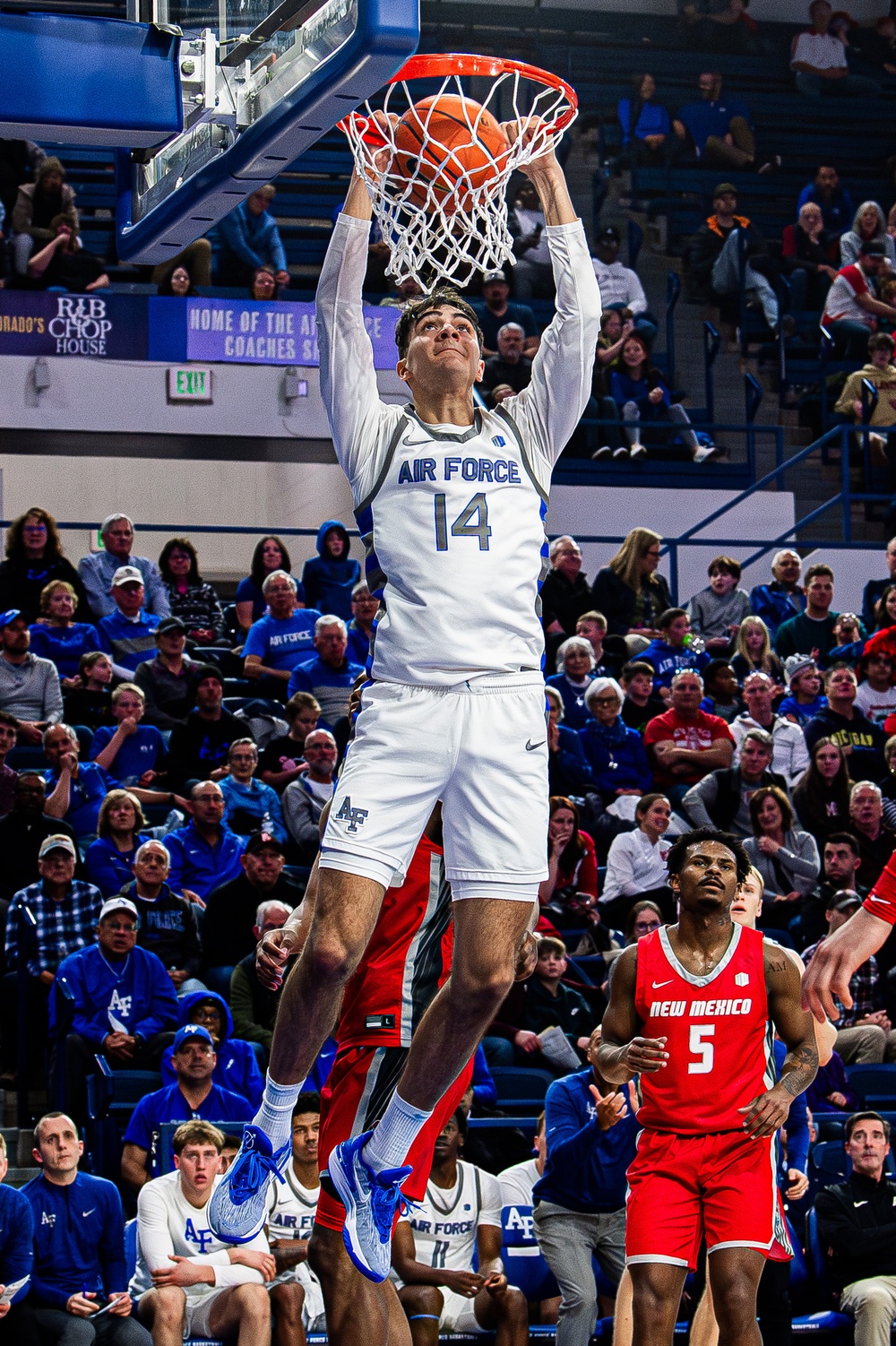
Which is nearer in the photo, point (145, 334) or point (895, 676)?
point (895, 676)

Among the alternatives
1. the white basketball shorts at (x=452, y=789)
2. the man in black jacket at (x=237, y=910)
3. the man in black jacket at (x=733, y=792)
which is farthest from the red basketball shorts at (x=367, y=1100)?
the man in black jacket at (x=733, y=792)

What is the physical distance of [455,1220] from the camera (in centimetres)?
874

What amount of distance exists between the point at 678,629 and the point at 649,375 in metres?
5.18

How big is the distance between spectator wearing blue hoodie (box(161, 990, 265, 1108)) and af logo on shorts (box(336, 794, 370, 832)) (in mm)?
4608

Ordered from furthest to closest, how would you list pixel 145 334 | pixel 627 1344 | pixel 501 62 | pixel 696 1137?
pixel 145 334 → pixel 627 1344 → pixel 696 1137 → pixel 501 62

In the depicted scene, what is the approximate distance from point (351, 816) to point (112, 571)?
→ 8.74 m

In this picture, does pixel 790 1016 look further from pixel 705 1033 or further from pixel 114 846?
pixel 114 846

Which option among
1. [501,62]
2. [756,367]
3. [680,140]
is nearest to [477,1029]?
[501,62]

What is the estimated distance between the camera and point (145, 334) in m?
17.1

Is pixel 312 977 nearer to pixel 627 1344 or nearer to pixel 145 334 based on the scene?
pixel 627 1344

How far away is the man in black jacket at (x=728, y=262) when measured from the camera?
20031 mm

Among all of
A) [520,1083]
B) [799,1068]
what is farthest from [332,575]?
[799,1068]

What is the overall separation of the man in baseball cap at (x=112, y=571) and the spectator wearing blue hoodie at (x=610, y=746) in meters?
3.20

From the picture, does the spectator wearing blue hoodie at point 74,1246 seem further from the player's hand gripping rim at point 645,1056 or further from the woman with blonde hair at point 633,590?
the woman with blonde hair at point 633,590
